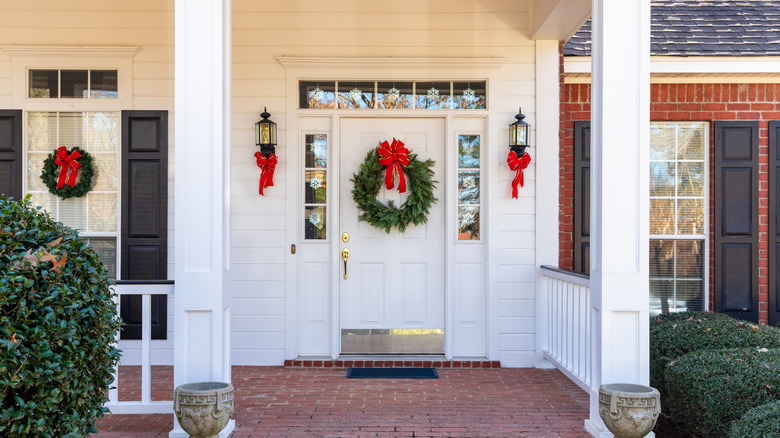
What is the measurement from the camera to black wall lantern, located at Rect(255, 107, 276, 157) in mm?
5383

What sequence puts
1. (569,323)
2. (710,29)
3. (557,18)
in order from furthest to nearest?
(710,29)
(557,18)
(569,323)

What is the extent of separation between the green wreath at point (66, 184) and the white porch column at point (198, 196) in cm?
226

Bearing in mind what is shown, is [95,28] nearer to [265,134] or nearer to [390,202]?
[265,134]

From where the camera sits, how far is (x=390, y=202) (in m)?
5.59

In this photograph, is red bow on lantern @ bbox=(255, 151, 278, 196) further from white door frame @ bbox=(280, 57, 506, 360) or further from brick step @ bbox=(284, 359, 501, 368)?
brick step @ bbox=(284, 359, 501, 368)

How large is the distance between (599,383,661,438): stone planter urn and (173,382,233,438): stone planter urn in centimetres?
205

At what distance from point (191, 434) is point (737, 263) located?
16.5ft

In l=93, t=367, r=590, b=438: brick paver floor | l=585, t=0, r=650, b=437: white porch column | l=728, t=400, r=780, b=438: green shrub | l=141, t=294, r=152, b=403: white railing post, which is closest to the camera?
l=728, t=400, r=780, b=438: green shrub

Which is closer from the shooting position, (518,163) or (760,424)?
(760,424)

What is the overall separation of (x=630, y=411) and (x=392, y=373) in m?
2.25

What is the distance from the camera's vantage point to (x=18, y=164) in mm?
5539

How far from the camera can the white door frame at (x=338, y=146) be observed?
556 centimetres

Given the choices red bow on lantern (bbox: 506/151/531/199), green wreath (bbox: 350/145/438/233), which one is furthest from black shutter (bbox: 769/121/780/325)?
green wreath (bbox: 350/145/438/233)

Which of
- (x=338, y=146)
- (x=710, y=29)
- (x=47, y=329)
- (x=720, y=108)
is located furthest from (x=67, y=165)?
(x=710, y=29)
